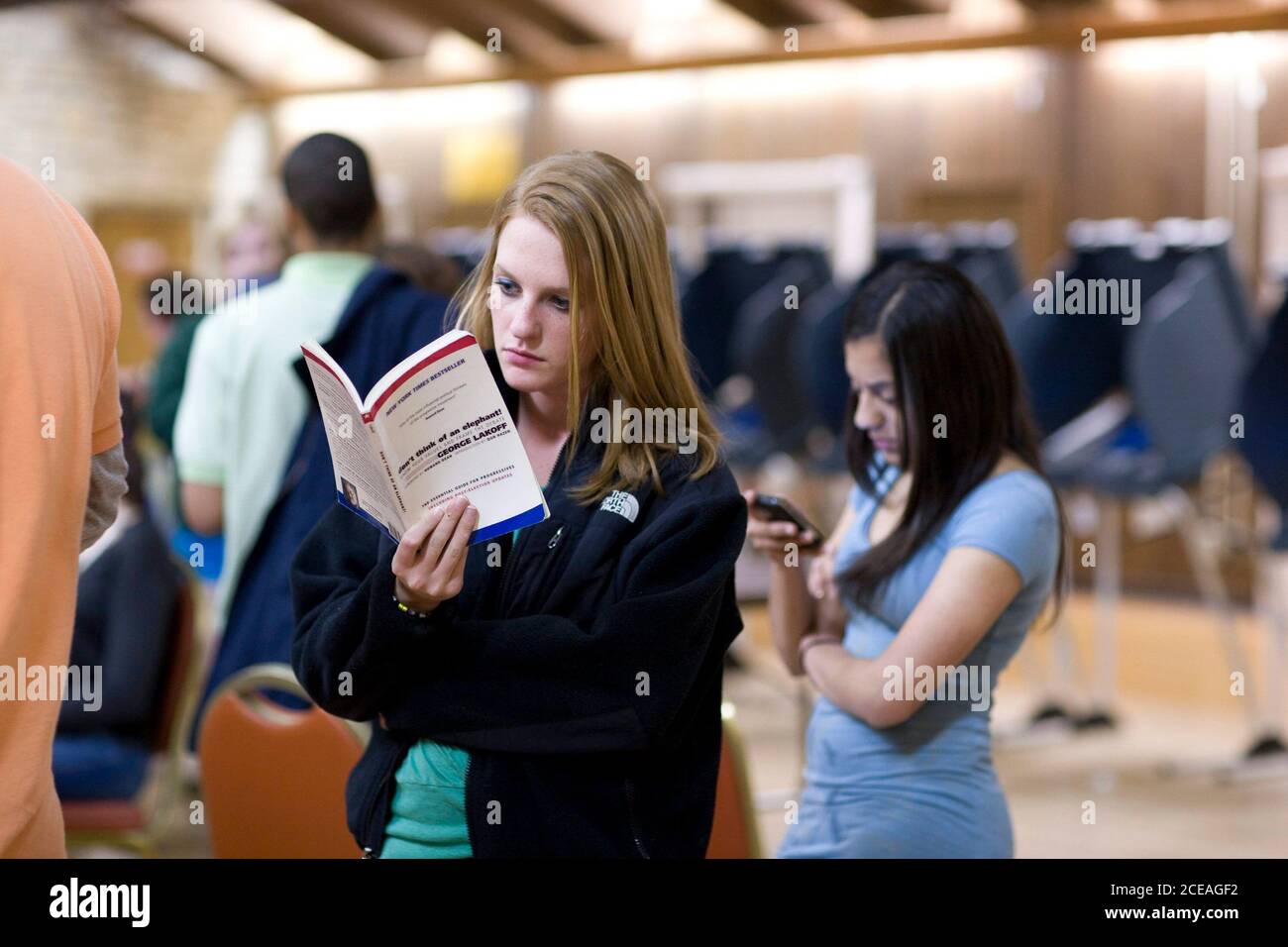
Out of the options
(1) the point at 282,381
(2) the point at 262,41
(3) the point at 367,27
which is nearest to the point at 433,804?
(1) the point at 282,381

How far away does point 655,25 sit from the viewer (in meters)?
11.7

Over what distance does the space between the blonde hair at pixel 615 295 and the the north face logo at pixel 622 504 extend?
0.05 feet

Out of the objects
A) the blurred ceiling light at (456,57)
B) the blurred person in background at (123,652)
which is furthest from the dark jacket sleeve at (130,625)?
the blurred ceiling light at (456,57)

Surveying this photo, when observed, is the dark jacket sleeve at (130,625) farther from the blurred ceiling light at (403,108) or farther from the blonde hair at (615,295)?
the blurred ceiling light at (403,108)

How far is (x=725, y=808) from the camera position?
90.4 inches

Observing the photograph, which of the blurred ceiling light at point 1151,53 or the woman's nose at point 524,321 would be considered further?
the blurred ceiling light at point 1151,53

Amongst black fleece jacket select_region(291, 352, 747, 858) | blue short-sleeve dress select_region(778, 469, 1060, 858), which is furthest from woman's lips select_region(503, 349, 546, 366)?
blue short-sleeve dress select_region(778, 469, 1060, 858)

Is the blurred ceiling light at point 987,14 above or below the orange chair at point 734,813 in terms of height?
above

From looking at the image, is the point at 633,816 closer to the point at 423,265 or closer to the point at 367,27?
the point at 423,265

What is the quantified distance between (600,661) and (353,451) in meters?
0.33

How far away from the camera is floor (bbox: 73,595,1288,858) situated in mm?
4555

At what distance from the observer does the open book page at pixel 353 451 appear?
4.96 ft

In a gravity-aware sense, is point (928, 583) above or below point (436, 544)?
below
